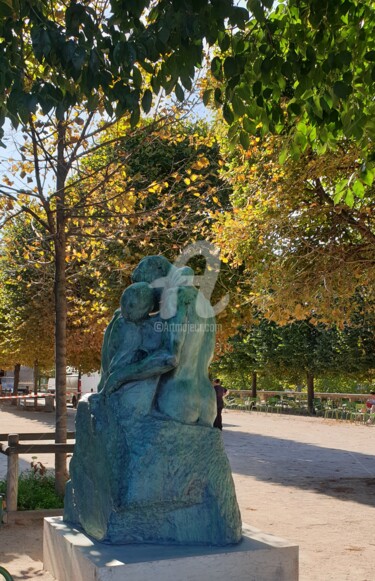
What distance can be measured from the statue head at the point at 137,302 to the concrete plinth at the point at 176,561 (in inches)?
69.5

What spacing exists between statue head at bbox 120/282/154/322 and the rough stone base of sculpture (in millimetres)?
593

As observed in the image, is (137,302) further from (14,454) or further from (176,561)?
(14,454)

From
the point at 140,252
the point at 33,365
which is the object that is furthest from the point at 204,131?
the point at 33,365

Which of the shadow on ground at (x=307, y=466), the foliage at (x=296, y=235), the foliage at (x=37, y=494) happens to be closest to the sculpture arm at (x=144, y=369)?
the foliage at (x=37, y=494)

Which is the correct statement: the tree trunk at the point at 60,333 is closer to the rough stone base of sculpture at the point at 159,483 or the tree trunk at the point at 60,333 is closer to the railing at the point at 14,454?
the railing at the point at 14,454

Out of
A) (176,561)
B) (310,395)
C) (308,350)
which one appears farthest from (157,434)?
(308,350)

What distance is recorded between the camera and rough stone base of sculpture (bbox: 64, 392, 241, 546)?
5.66 m

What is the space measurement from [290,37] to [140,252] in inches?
543

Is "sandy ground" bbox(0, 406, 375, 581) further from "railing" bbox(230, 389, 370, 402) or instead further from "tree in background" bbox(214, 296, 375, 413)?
"railing" bbox(230, 389, 370, 402)

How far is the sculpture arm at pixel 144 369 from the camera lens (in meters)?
5.77

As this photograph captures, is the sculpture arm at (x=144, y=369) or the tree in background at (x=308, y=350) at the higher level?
the tree in background at (x=308, y=350)

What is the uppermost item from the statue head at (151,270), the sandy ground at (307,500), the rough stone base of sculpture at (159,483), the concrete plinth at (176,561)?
the statue head at (151,270)

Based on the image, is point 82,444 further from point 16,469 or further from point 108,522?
point 16,469

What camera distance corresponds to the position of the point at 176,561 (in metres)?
5.25
